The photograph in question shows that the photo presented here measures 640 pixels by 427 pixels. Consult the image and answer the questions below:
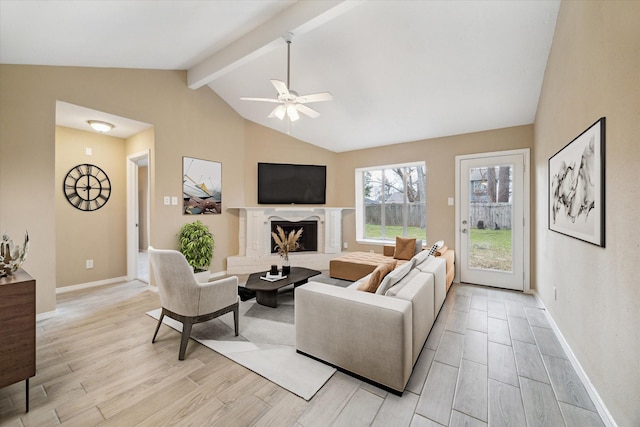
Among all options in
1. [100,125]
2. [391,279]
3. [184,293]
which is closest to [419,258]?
[391,279]

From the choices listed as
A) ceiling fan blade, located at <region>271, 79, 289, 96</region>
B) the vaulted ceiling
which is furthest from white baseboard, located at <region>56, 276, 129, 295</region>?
ceiling fan blade, located at <region>271, 79, 289, 96</region>

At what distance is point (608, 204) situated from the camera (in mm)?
1580

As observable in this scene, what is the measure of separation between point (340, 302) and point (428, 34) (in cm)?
275

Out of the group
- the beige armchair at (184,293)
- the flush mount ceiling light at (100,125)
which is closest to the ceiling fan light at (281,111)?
the beige armchair at (184,293)

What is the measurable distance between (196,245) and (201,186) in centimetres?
101

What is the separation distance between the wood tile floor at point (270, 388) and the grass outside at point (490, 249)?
60.1 inches

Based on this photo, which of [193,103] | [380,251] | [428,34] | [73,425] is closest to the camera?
[73,425]

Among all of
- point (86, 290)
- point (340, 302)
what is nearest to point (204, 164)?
point (86, 290)

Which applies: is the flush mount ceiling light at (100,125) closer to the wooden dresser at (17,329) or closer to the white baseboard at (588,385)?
the wooden dresser at (17,329)

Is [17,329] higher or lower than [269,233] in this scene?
lower

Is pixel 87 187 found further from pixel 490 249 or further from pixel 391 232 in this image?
pixel 490 249

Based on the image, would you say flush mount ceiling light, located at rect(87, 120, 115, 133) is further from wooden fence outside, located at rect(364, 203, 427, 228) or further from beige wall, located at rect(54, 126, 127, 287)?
wooden fence outside, located at rect(364, 203, 427, 228)

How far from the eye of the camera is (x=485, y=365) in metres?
2.10

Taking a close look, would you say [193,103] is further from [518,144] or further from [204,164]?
[518,144]
